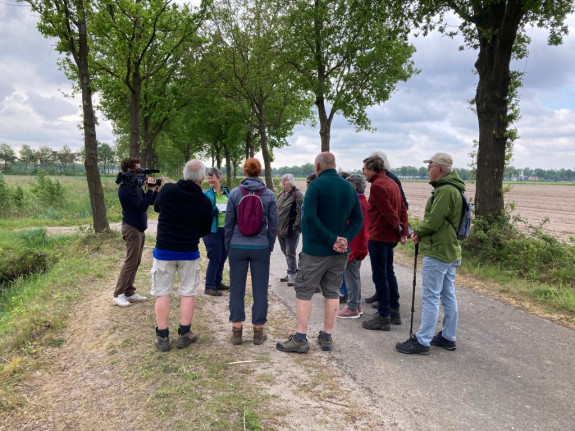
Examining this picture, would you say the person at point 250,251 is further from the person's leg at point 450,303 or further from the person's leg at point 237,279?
the person's leg at point 450,303

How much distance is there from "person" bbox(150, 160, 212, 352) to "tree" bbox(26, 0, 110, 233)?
7.08 m

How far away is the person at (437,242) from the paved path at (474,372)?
0.96 feet

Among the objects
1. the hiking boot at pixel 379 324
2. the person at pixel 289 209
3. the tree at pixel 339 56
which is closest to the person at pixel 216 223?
the person at pixel 289 209

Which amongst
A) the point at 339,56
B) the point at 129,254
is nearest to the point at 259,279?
the point at 129,254

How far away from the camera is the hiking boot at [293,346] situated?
13.5 feet

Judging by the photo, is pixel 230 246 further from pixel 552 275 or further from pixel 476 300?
pixel 552 275

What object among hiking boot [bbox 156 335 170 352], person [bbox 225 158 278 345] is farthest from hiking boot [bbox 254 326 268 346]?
hiking boot [bbox 156 335 170 352]

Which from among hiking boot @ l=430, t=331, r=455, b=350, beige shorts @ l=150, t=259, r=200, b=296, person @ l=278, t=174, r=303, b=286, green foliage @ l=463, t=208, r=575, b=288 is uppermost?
person @ l=278, t=174, r=303, b=286

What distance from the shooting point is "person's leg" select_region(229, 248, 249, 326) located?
4156 millimetres

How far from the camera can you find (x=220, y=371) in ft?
12.0

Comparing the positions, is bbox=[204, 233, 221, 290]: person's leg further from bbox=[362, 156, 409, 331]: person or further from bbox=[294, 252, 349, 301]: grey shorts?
bbox=[362, 156, 409, 331]: person

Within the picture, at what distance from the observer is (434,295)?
4082mm

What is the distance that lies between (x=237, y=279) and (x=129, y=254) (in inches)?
85.8

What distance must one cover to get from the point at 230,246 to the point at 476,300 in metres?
4.31
